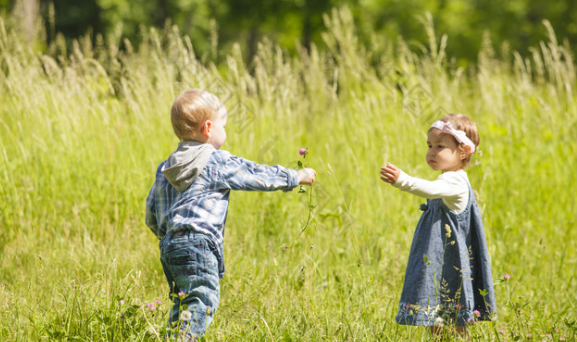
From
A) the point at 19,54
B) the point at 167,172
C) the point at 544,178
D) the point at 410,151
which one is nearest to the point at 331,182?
the point at 410,151

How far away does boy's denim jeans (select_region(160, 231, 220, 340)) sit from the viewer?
7.22 ft

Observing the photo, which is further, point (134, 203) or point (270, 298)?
point (134, 203)

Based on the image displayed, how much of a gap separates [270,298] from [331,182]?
64.4 inches

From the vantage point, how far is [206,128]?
230cm

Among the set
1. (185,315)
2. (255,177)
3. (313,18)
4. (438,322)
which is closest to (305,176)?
(255,177)

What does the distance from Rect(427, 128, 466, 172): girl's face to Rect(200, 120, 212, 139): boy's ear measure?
1.00m

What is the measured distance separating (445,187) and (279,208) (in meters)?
1.66

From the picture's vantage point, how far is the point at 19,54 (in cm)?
479

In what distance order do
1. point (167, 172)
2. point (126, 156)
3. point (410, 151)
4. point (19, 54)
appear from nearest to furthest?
1. point (167, 172)
2. point (126, 156)
3. point (410, 151)
4. point (19, 54)

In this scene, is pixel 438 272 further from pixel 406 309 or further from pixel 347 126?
pixel 347 126

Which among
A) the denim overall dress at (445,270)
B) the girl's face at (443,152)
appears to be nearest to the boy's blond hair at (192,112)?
the girl's face at (443,152)

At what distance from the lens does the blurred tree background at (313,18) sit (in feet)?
44.1

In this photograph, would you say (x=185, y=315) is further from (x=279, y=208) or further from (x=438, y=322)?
(x=279, y=208)

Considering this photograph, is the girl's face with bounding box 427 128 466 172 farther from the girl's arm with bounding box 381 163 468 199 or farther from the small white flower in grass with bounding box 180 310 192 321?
the small white flower in grass with bounding box 180 310 192 321
